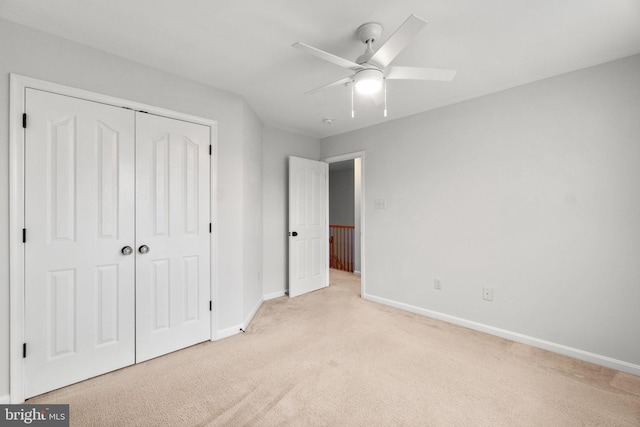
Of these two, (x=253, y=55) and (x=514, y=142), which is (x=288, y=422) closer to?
(x=253, y=55)

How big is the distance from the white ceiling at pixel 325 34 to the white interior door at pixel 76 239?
1.78 feet

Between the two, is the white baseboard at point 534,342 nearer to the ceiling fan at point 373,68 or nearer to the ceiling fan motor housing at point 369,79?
the ceiling fan at point 373,68

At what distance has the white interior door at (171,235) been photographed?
7.26 ft

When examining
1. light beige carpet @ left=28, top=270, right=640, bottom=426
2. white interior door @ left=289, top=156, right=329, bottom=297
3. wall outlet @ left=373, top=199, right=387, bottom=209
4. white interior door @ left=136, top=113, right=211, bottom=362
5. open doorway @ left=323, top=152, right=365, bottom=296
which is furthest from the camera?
open doorway @ left=323, top=152, right=365, bottom=296

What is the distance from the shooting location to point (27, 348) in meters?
1.76

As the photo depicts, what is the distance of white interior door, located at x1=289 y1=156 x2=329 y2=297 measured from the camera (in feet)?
12.9

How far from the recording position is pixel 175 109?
2371 millimetres

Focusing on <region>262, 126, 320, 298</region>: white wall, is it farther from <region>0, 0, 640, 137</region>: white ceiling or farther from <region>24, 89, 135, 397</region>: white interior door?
<region>24, 89, 135, 397</region>: white interior door

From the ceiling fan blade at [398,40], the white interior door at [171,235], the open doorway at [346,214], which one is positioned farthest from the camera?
the open doorway at [346,214]

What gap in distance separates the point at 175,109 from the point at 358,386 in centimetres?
268

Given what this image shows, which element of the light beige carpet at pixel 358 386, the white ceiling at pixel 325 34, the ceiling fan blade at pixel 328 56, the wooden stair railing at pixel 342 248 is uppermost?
the white ceiling at pixel 325 34

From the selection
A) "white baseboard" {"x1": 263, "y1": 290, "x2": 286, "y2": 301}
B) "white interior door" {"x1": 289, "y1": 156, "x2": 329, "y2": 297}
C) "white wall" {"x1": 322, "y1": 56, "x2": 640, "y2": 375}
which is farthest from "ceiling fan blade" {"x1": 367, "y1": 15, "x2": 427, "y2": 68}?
"white baseboard" {"x1": 263, "y1": 290, "x2": 286, "y2": 301}

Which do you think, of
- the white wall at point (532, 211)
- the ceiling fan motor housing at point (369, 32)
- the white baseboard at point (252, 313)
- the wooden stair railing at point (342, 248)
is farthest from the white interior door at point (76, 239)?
the wooden stair railing at point (342, 248)

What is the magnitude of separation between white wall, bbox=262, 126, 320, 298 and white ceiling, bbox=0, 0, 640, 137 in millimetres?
1317
